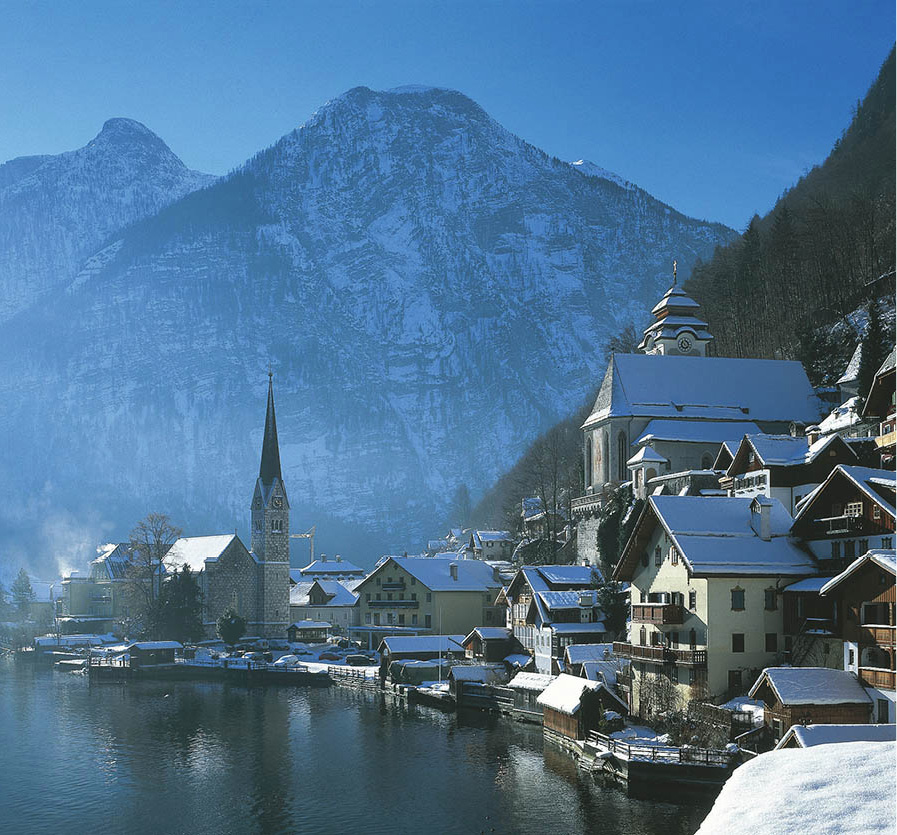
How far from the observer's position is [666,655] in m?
49.6

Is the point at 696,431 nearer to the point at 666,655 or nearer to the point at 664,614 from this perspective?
the point at 664,614

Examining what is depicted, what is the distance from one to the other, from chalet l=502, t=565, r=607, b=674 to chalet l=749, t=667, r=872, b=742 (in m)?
25.9

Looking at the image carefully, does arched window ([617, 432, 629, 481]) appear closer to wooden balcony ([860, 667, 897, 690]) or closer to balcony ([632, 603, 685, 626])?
balcony ([632, 603, 685, 626])

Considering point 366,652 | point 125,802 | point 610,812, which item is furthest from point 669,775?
point 366,652

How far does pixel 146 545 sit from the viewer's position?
12106 centimetres

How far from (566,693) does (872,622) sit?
17325 millimetres

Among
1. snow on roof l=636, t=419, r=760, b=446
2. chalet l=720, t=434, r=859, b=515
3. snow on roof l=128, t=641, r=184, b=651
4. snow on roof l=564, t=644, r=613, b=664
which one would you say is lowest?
snow on roof l=128, t=641, r=184, b=651

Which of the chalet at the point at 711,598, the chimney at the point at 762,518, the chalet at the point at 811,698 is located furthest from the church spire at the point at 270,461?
the chalet at the point at 811,698

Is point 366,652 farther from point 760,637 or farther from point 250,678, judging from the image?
point 760,637

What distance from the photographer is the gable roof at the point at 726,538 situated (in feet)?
160

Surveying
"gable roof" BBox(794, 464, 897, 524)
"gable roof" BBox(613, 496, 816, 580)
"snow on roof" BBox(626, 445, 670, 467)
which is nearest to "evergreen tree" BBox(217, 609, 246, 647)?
"snow on roof" BBox(626, 445, 670, 467)

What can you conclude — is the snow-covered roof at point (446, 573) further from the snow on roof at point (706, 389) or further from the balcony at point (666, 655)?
the balcony at point (666, 655)

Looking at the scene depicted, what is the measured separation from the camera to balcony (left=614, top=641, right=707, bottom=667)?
158ft

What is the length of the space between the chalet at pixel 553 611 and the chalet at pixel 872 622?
25.6m
